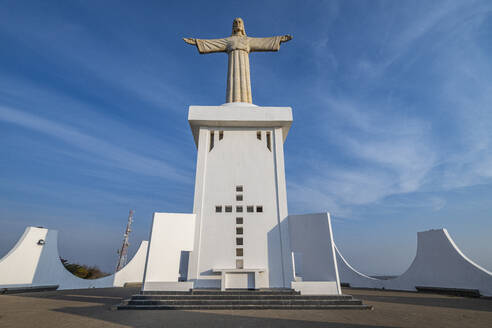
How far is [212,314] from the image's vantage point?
21.1 feet

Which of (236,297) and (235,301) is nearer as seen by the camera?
(235,301)

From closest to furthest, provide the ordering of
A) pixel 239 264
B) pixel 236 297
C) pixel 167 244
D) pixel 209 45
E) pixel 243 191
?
pixel 236 297 < pixel 167 244 < pixel 239 264 < pixel 243 191 < pixel 209 45

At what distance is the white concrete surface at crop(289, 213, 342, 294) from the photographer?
961 cm

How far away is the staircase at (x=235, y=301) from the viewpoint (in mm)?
7344

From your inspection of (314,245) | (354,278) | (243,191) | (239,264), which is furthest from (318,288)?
(354,278)

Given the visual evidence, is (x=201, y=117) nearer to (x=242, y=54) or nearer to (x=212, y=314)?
(x=242, y=54)

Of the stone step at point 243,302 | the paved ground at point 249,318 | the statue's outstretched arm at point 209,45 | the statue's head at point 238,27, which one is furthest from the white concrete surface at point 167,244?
the statue's head at point 238,27

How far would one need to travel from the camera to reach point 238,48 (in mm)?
15133

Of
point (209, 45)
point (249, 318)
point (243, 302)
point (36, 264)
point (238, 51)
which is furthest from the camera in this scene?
point (209, 45)

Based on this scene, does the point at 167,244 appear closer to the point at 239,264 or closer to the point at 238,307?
the point at 239,264

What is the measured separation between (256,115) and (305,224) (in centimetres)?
588

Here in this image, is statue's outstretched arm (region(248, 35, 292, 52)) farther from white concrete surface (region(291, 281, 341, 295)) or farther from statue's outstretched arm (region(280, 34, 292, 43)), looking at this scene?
white concrete surface (region(291, 281, 341, 295))

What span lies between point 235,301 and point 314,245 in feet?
14.1

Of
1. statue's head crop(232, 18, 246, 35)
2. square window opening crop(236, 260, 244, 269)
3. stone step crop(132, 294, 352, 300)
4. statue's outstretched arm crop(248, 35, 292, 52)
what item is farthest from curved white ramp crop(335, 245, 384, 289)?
statue's head crop(232, 18, 246, 35)
